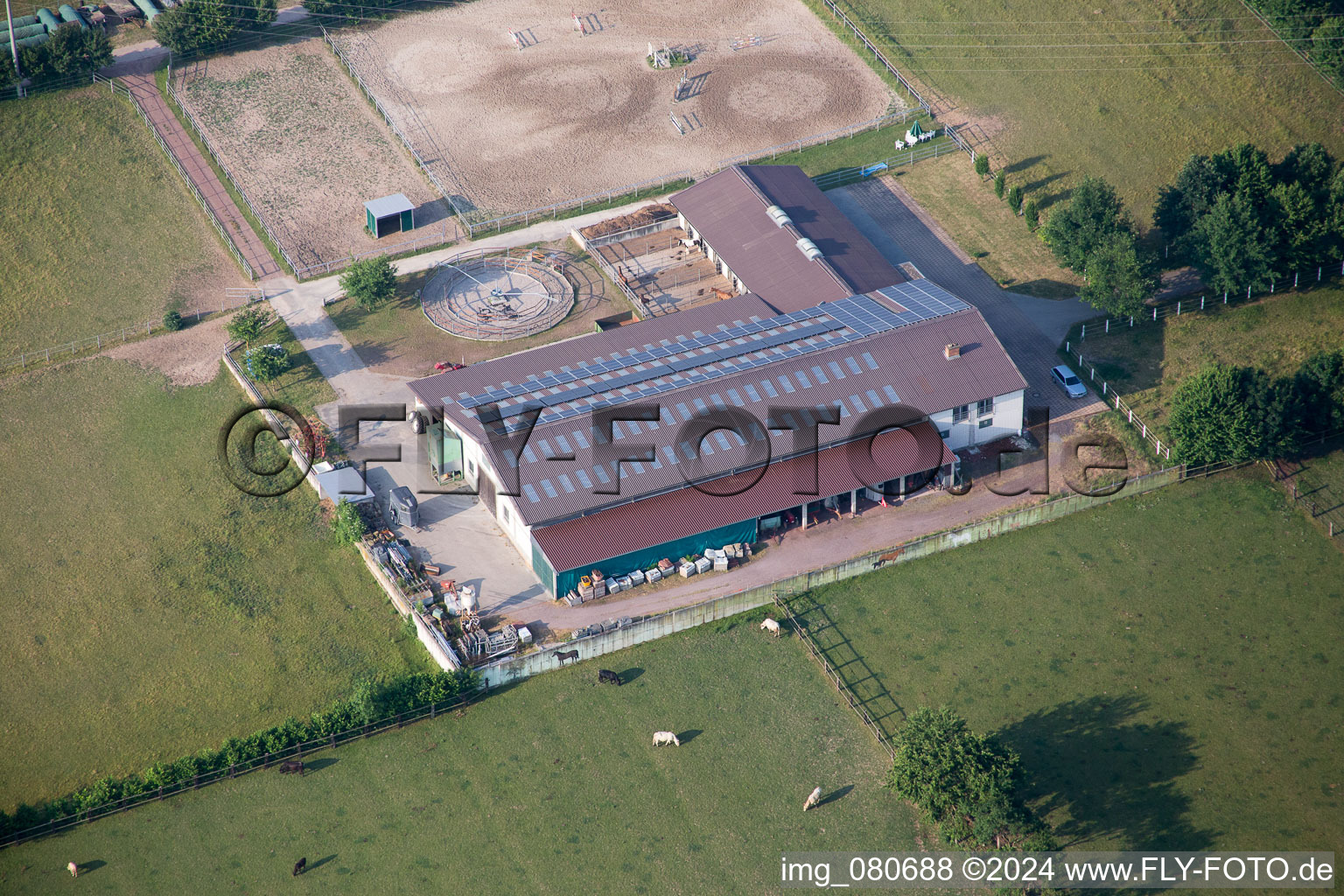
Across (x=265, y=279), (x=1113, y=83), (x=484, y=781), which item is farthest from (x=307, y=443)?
(x=1113, y=83)

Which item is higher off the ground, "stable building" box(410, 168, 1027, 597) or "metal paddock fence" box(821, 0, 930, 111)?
"metal paddock fence" box(821, 0, 930, 111)

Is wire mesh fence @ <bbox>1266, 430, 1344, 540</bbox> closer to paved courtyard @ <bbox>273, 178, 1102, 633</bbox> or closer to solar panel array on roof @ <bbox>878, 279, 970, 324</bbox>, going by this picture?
paved courtyard @ <bbox>273, 178, 1102, 633</bbox>

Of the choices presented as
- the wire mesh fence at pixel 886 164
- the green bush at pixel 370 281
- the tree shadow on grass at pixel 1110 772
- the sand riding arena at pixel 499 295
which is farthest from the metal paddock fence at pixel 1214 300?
the green bush at pixel 370 281

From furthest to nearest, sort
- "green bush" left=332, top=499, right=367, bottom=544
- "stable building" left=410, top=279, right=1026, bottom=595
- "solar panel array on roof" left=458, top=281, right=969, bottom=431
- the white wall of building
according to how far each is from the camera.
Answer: the white wall of building
"solar panel array on roof" left=458, top=281, right=969, bottom=431
"green bush" left=332, top=499, right=367, bottom=544
"stable building" left=410, top=279, right=1026, bottom=595

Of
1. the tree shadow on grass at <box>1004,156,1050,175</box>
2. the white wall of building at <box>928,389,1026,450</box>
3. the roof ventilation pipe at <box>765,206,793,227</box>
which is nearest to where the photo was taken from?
the white wall of building at <box>928,389,1026,450</box>

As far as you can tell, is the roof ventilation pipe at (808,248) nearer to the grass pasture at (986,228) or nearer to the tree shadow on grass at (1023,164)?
the grass pasture at (986,228)

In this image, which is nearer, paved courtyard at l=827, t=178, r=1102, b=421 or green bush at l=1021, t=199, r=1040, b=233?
paved courtyard at l=827, t=178, r=1102, b=421

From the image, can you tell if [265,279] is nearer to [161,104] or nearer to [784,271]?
[161,104]

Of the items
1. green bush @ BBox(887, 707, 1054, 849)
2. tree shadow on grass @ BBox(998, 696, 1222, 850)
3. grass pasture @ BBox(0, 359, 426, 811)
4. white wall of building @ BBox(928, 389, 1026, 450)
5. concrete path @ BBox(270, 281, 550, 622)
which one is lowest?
grass pasture @ BBox(0, 359, 426, 811)


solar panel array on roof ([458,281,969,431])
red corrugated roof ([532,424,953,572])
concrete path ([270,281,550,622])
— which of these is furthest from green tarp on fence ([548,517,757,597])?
solar panel array on roof ([458,281,969,431])
